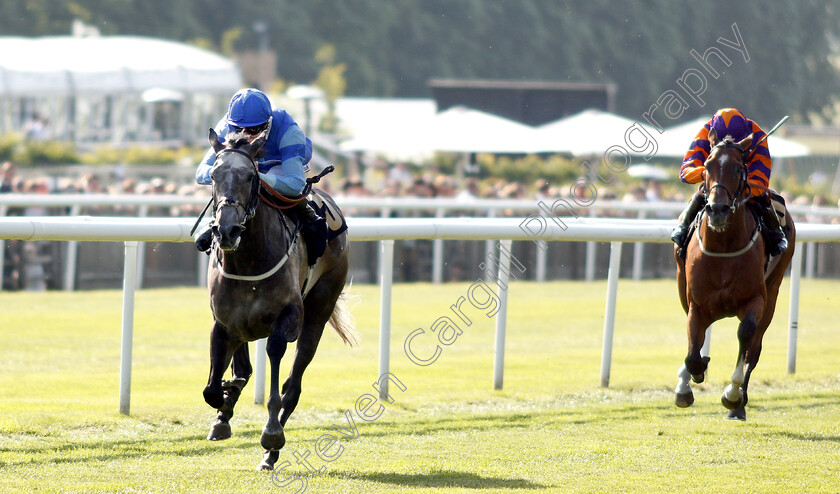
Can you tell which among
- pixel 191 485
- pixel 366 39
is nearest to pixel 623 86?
pixel 366 39

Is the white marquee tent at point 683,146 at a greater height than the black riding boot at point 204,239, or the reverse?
the white marquee tent at point 683,146

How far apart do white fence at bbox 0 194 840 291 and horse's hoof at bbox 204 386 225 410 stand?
617 cm

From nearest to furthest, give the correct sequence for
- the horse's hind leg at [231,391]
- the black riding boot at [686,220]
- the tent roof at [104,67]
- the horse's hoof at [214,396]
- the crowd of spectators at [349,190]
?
1. the horse's hoof at [214,396]
2. the horse's hind leg at [231,391]
3. the black riding boot at [686,220]
4. the crowd of spectators at [349,190]
5. the tent roof at [104,67]

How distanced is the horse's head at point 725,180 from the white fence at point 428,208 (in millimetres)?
4835

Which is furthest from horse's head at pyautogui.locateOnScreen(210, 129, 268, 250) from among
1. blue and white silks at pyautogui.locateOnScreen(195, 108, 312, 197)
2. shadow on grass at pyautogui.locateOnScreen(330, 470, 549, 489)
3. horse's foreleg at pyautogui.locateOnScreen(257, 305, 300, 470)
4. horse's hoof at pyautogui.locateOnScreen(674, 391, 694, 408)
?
horse's hoof at pyautogui.locateOnScreen(674, 391, 694, 408)

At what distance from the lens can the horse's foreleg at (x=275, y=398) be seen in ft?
16.9

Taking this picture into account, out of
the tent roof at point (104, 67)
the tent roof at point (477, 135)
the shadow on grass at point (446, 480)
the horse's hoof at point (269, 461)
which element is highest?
the tent roof at point (104, 67)

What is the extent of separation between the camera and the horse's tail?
637cm

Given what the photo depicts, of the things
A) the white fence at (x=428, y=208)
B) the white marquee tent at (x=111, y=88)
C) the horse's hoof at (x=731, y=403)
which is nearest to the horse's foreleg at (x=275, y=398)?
the horse's hoof at (x=731, y=403)

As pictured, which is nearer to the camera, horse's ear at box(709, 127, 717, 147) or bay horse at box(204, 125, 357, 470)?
bay horse at box(204, 125, 357, 470)

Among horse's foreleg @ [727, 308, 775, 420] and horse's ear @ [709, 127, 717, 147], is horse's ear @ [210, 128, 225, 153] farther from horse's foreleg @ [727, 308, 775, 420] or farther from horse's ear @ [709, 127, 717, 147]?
horse's foreleg @ [727, 308, 775, 420]

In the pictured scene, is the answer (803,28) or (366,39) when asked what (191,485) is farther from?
(366,39)

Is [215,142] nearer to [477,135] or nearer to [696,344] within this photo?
[696,344]

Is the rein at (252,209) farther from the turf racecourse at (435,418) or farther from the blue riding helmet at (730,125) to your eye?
the blue riding helmet at (730,125)
